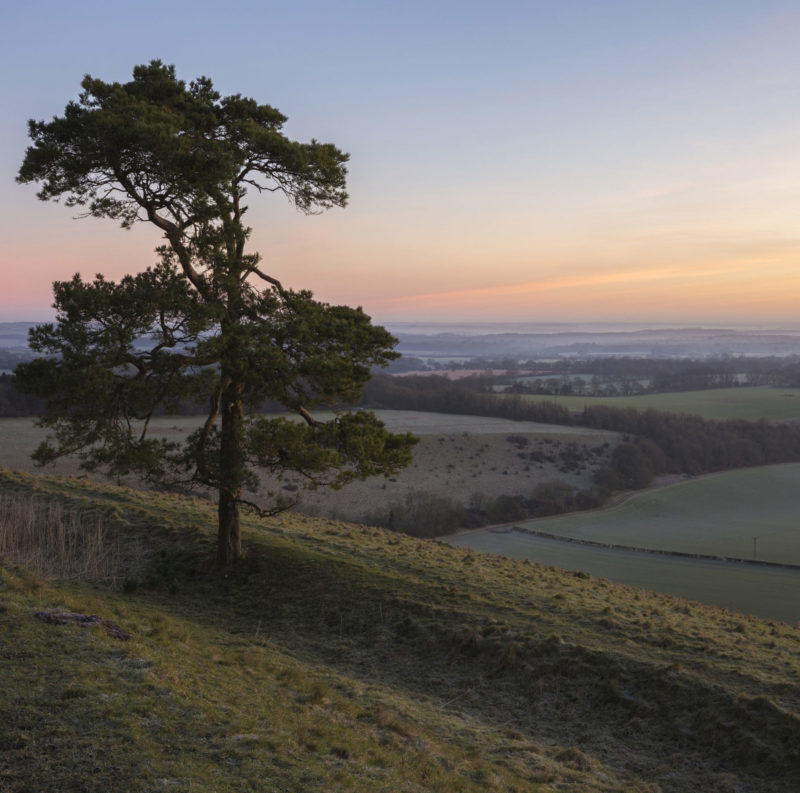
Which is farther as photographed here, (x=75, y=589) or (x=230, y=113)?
(x=230, y=113)

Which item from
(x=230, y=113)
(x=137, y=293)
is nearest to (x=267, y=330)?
(x=137, y=293)

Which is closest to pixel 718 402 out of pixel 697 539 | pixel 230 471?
pixel 697 539

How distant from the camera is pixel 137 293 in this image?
38.4ft

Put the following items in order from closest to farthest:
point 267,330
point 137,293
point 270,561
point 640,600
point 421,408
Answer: point 137,293
point 267,330
point 270,561
point 640,600
point 421,408

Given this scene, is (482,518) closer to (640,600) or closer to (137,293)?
(640,600)

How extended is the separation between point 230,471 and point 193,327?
2990 millimetres

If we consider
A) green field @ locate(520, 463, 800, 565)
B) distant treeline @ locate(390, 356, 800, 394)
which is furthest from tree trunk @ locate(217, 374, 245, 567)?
distant treeline @ locate(390, 356, 800, 394)

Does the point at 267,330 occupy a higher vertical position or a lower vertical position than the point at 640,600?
higher

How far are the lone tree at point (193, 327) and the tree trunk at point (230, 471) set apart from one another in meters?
0.03

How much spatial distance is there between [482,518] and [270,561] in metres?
37.8

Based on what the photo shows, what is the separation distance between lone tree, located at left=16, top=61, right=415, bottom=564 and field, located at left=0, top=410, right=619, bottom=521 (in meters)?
33.0

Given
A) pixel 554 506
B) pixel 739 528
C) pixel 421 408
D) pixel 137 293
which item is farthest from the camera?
pixel 421 408

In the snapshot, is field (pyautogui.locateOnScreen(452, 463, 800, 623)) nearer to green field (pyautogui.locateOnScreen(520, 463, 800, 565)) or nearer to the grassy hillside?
green field (pyautogui.locateOnScreen(520, 463, 800, 565))

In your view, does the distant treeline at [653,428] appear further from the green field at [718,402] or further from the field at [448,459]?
the green field at [718,402]
